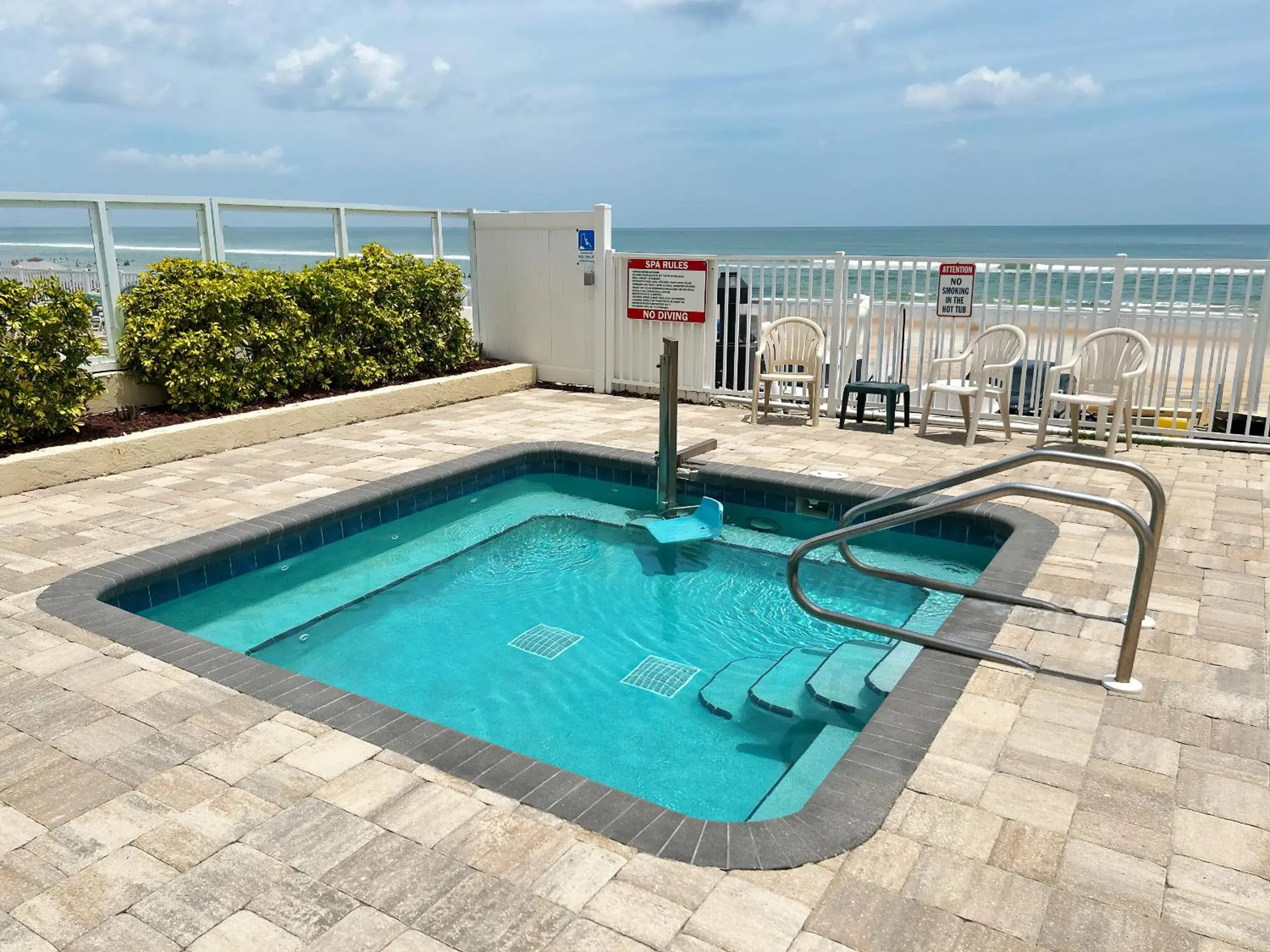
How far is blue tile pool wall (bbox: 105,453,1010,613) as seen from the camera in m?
4.69

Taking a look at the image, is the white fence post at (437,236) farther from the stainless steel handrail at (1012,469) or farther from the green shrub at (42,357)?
the stainless steel handrail at (1012,469)

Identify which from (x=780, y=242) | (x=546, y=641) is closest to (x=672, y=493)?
(x=546, y=641)

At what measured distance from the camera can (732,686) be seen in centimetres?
403

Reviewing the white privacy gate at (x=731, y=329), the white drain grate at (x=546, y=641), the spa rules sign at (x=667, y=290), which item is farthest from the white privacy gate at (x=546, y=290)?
the white drain grate at (x=546, y=641)

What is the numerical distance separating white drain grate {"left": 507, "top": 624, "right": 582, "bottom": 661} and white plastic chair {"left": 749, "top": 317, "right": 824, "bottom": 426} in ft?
13.6

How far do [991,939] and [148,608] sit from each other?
4.23m

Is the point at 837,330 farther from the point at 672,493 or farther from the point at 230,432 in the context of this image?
the point at 230,432

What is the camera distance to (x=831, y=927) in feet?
6.82

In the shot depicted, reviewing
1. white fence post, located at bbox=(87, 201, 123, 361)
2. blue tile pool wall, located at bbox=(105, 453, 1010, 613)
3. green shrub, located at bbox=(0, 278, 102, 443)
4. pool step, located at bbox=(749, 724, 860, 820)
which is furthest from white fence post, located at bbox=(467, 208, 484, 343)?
pool step, located at bbox=(749, 724, 860, 820)

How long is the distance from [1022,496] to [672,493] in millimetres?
2946

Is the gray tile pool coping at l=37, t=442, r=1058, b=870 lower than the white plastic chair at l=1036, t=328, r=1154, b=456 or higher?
lower

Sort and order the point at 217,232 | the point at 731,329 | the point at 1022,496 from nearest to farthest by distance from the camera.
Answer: the point at 1022,496
the point at 217,232
the point at 731,329

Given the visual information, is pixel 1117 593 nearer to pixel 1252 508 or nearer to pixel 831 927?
pixel 1252 508

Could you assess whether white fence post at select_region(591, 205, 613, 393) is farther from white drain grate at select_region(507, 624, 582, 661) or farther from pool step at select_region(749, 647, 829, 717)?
pool step at select_region(749, 647, 829, 717)
